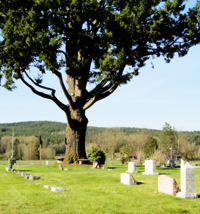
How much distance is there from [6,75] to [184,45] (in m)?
13.8

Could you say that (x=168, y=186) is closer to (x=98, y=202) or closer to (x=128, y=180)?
(x=128, y=180)

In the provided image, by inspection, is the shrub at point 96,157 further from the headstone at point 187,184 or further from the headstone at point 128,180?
the headstone at point 187,184

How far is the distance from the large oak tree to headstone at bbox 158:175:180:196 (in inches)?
406

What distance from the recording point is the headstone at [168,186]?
10.5 m

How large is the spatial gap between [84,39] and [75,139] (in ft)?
25.8

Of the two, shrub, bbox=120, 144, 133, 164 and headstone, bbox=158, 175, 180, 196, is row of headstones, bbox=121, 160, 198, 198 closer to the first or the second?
headstone, bbox=158, 175, 180, 196

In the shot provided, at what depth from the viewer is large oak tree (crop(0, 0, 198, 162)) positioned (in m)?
20.1

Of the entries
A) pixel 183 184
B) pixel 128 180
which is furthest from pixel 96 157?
pixel 183 184

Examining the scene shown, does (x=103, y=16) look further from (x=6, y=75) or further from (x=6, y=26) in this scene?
(x=6, y=75)

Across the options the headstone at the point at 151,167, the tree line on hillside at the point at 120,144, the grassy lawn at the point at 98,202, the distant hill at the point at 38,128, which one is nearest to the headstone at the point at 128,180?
the grassy lawn at the point at 98,202

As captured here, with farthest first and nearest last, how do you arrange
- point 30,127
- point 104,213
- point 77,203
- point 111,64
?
point 30,127 < point 111,64 < point 77,203 < point 104,213

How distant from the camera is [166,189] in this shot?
10773 mm

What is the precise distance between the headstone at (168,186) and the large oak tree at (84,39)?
10313 millimetres

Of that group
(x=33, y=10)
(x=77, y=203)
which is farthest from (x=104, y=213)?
(x=33, y=10)
